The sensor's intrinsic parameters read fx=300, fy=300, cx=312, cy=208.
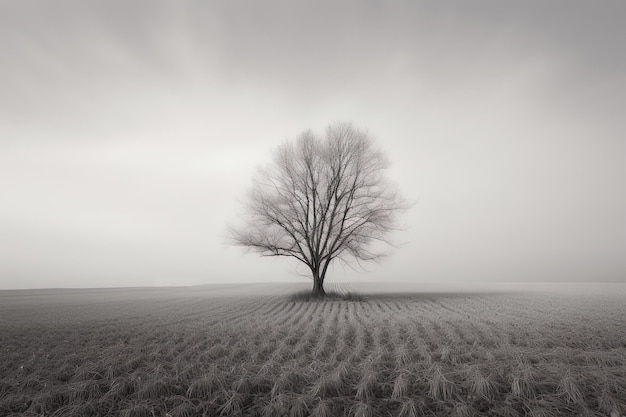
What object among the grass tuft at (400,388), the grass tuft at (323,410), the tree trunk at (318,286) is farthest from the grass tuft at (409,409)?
the tree trunk at (318,286)

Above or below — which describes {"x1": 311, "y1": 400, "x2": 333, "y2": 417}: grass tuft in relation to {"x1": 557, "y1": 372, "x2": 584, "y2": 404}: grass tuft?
below

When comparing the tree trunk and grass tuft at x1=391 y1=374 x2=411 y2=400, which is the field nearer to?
grass tuft at x1=391 y1=374 x2=411 y2=400

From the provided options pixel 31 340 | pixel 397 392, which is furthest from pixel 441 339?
pixel 31 340

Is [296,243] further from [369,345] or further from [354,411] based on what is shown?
[354,411]

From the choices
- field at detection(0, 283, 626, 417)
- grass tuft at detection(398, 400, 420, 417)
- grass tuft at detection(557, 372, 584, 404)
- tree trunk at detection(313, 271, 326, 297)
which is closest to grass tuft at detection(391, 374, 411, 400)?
field at detection(0, 283, 626, 417)

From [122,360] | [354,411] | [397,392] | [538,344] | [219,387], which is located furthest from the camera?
[538,344]

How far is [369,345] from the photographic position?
299 inches

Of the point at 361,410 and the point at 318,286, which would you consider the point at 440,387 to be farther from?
the point at 318,286

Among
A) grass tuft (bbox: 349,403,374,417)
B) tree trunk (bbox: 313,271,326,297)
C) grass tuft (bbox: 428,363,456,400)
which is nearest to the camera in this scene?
grass tuft (bbox: 349,403,374,417)

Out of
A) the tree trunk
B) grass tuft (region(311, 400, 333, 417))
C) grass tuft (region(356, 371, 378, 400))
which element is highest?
the tree trunk

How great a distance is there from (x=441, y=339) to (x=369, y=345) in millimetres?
1933

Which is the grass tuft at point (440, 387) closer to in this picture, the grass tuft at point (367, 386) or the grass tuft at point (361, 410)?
the grass tuft at point (367, 386)

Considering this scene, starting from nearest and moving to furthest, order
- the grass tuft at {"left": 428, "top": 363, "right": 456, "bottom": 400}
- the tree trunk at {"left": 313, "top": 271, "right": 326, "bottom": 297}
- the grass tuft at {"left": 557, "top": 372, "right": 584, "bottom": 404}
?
1. the grass tuft at {"left": 557, "top": 372, "right": 584, "bottom": 404}
2. the grass tuft at {"left": 428, "top": 363, "right": 456, "bottom": 400}
3. the tree trunk at {"left": 313, "top": 271, "right": 326, "bottom": 297}

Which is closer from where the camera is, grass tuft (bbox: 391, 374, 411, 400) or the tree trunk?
grass tuft (bbox: 391, 374, 411, 400)
